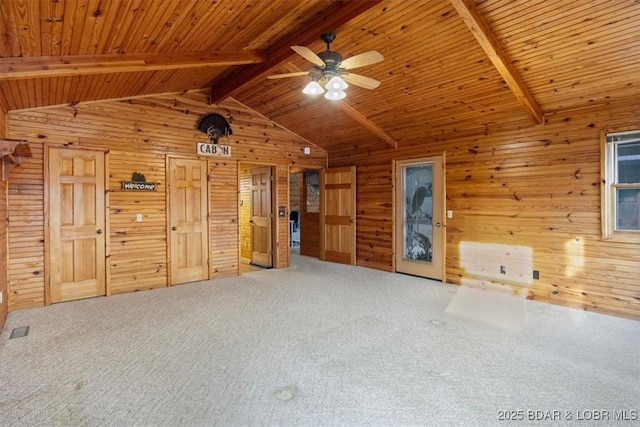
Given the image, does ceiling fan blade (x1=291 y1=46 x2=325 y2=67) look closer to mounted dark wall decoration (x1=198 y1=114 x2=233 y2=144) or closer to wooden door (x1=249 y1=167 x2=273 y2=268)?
mounted dark wall decoration (x1=198 y1=114 x2=233 y2=144)

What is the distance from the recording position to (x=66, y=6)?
7.56ft

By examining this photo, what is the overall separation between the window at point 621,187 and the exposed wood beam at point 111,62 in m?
4.40

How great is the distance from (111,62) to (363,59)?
8.30 ft

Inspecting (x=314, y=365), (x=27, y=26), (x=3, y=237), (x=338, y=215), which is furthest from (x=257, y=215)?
Result: (x=27, y=26)

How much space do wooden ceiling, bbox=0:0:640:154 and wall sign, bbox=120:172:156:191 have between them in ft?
3.91

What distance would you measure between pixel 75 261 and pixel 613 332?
21.7 ft

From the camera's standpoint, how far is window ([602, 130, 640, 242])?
12.8ft

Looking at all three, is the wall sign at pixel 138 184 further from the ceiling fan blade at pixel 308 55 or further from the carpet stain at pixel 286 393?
the carpet stain at pixel 286 393

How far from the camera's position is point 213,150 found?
19.4 feet

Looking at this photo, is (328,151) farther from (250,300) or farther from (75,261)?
(75,261)

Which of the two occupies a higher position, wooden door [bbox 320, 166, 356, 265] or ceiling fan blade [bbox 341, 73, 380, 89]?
ceiling fan blade [bbox 341, 73, 380, 89]

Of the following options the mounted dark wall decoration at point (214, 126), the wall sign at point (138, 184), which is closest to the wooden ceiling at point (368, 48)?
the mounted dark wall decoration at point (214, 126)

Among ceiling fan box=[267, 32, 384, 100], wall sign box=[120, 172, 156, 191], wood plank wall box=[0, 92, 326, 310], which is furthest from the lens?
wall sign box=[120, 172, 156, 191]

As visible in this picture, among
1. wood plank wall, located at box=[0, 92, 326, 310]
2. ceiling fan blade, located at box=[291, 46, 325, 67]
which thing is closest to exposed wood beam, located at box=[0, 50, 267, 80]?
ceiling fan blade, located at box=[291, 46, 325, 67]
